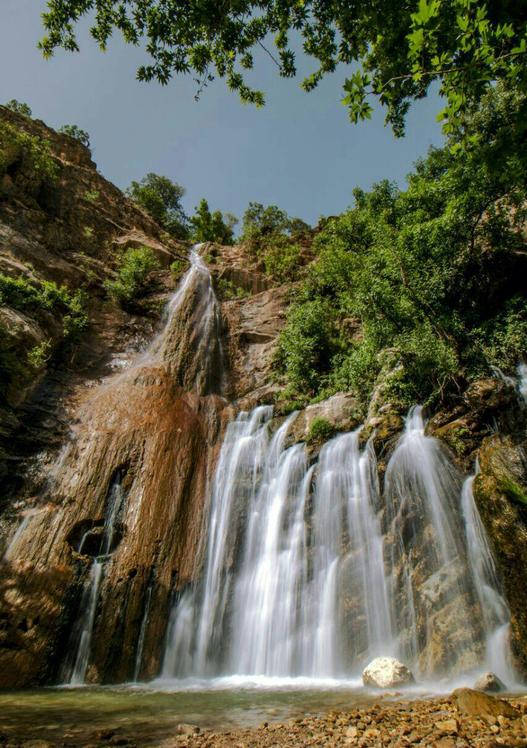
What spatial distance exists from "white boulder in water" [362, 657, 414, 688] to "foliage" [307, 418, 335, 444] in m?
5.71

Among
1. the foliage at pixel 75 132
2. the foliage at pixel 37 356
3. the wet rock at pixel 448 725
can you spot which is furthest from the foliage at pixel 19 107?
the wet rock at pixel 448 725

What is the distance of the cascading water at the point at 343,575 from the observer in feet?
21.7

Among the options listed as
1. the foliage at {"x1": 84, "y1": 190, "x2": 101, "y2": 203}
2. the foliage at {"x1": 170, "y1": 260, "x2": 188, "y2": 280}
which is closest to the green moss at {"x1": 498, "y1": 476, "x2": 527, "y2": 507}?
the foliage at {"x1": 170, "y1": 260, "x2": 188, "y2": 280}

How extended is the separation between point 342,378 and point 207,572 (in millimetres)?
7783

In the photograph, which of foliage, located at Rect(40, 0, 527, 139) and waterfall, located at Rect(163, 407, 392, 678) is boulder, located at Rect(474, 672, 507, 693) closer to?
waterfall, located at Rect(163, 407, 392, 678)

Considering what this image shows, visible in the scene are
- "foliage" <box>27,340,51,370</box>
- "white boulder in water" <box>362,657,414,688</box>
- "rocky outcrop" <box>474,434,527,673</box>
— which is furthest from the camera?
"foliage" <box>27,340,51,370</box>

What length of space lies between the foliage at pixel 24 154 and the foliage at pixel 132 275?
230 inches

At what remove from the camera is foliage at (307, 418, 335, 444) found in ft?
36.9

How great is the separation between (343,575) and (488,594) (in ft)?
9.11

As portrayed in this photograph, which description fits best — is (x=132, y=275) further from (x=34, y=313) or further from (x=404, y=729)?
(x=404, y=729)

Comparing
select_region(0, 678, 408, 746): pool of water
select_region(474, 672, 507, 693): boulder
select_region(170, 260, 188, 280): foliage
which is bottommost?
select_region(0, 678, 408, 746): pool of water

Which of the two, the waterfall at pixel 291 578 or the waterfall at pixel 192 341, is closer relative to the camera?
the waterfall at pixel 291 578

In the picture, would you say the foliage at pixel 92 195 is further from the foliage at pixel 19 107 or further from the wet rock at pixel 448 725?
the wet rock at pixel 448 725

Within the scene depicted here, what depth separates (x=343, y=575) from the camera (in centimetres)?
814
